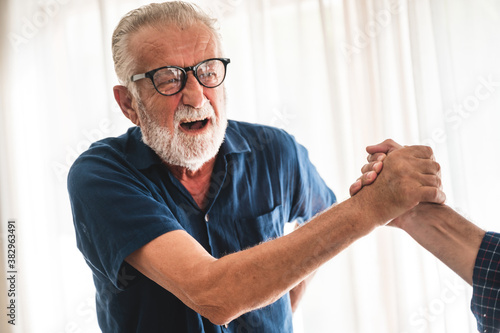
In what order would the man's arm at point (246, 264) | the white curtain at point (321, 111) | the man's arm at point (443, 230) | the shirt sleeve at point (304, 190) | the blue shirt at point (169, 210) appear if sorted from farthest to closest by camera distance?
the white curtain at point (321, 111)
the shirt sleeve at point (304, 190)
the man's arm at point (443, 230)
the blue shirt at point (169, 210)
the man's arm at point (246, 264)

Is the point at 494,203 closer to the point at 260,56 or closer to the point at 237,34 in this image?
the point at 260,56

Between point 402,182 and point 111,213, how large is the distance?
766 mm

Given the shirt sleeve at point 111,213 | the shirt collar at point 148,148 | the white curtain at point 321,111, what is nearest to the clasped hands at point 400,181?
the shirt collar at point 148,148

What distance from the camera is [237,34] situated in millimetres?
2797

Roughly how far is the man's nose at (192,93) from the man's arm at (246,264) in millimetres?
399

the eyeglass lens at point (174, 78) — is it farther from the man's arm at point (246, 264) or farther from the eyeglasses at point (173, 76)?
the man's arm at point (246, 264)

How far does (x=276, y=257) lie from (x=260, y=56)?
1.76 meters

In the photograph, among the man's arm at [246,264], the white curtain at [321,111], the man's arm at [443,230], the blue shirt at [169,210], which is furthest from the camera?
the white curtain at [321,111]

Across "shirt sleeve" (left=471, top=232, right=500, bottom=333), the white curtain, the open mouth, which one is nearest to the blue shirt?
the open mouth

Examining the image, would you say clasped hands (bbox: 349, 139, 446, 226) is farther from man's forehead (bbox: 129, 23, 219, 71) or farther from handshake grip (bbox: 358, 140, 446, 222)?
man's forehead (bbox: 129, 23, 219, 71)

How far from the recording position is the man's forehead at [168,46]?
4.76 ft

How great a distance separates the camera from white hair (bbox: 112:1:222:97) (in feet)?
4.90

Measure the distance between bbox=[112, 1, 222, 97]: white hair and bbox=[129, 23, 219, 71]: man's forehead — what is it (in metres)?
0.02

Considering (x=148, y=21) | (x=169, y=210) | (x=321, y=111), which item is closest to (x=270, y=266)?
(x=169, y=210)
